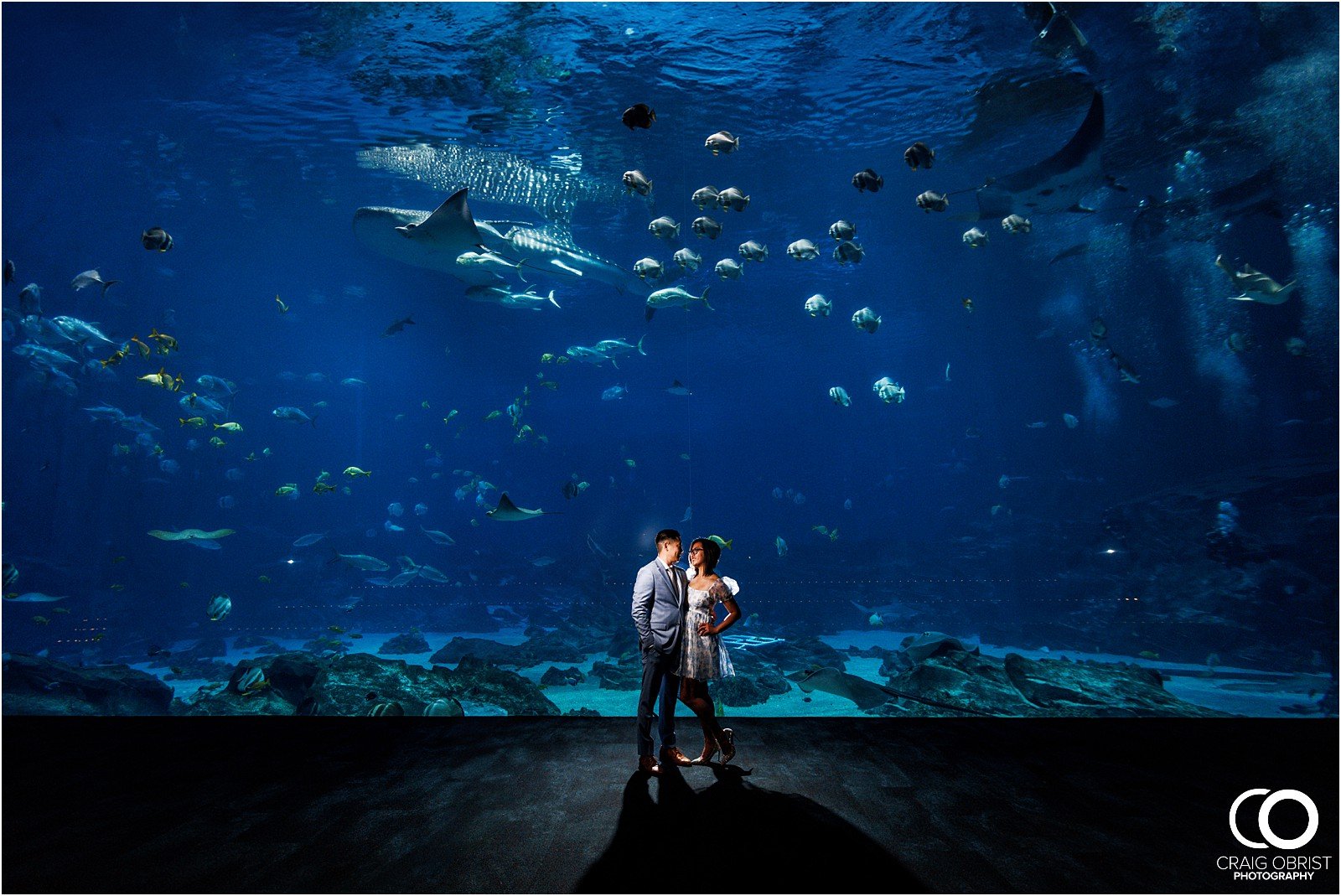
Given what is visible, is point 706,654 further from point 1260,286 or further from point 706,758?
point 1260,286

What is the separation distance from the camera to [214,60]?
1076cm

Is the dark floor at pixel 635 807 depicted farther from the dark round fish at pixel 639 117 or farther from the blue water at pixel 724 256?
the dark round fish at pixel 639 117

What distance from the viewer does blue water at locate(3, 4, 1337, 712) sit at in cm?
1034

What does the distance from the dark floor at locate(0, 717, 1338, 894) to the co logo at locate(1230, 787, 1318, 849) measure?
6 cm

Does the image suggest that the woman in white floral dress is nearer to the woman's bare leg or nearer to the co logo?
the woman's bare leg

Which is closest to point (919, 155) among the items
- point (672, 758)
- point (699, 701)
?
point (699, 701)

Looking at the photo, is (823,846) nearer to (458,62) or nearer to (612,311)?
(458,62)

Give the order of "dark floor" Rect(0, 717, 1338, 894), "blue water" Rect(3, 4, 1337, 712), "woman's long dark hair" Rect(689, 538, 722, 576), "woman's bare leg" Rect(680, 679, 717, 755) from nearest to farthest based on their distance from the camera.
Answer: "dark floor" Rect(0, 717, 1338, 894)
"woman's bare leg" Rect(680, 679, 717, 755)
"woman's long dark hair" Rect(689, 538, 722, 576)
"blue water" Rect(3, 4, 1337, 712)

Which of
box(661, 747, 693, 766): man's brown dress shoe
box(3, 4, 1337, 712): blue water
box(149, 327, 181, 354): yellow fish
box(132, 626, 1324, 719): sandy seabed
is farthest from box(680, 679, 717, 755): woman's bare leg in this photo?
box(149, 327, 181, 354): yellow fish

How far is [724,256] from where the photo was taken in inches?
754

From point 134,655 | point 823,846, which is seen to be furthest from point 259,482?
point 823,846

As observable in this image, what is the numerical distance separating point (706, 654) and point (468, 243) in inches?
428

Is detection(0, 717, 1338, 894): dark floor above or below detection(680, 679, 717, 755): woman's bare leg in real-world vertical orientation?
below

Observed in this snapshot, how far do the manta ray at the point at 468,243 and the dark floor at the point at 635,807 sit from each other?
892cm
